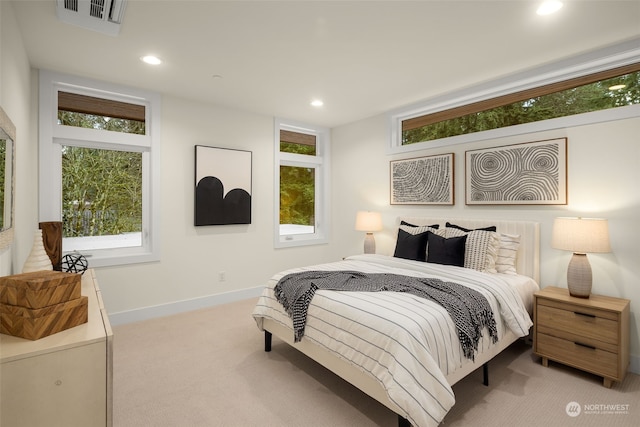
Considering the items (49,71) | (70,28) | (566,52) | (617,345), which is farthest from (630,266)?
(49,71)

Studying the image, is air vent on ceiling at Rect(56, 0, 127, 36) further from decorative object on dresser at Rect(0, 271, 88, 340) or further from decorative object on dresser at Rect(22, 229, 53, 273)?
decorative object on dresser at Rect(0, 271, 88, 340)

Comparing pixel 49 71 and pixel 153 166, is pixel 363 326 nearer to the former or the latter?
pixel 153 166

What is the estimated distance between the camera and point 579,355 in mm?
2426

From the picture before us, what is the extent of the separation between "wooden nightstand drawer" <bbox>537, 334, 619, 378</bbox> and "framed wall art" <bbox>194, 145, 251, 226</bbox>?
348cm

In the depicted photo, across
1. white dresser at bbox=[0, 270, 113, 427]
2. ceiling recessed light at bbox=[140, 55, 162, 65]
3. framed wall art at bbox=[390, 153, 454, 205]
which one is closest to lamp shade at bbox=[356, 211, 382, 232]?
framed wall art at bbox=[390, 153, 454, 205]

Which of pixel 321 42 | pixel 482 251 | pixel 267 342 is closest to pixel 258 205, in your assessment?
pixel 267 342

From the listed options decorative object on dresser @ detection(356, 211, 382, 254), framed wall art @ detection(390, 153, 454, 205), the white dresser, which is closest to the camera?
the white dresser

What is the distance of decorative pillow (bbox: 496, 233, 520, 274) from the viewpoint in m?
3.05

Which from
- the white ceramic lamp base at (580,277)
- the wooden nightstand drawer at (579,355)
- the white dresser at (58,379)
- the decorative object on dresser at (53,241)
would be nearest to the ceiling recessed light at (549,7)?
the white ceramic lamp base at (580,277)

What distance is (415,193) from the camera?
4.14m

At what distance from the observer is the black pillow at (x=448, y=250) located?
3.14 metres

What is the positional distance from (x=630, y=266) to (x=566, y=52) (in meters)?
1.84

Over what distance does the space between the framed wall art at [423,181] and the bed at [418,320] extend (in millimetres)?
448

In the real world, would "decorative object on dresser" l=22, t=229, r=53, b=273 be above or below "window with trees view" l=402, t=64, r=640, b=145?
below
